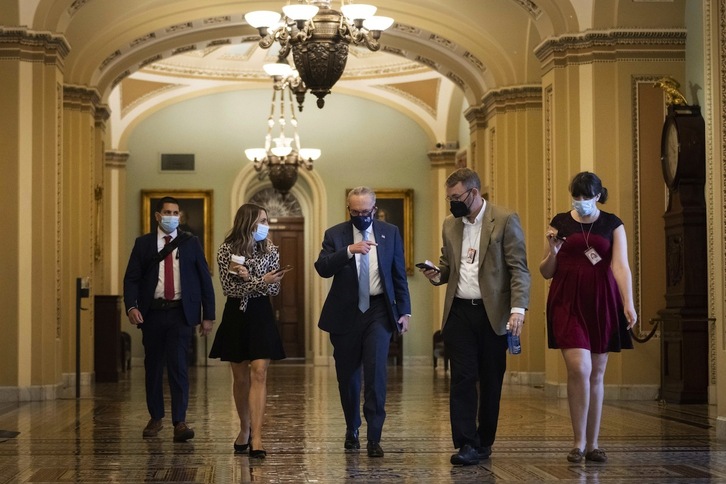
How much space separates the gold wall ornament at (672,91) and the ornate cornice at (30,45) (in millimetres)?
5970

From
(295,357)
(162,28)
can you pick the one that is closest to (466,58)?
(162,28)

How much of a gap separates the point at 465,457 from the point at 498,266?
103 cm

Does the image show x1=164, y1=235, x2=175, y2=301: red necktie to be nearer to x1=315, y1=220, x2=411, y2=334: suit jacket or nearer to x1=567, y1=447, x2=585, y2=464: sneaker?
x1=315, y1=220, x2=411, y2=334: suit jacket

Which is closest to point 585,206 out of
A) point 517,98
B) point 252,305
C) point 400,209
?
point 252,305

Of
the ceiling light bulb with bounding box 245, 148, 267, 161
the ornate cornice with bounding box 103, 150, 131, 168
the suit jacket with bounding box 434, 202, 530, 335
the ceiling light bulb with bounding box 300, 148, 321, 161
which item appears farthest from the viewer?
the ornate cornice with bounding box 103, 150, 131, 168

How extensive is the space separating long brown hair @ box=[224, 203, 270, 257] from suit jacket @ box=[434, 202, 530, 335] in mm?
1108

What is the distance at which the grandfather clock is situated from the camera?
10625 mm

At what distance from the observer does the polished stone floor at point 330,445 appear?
587 centimetres

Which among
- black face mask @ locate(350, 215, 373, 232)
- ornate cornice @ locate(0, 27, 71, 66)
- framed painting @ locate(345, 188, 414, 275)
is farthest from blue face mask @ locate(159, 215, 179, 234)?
framed painting @ locate(345, 188, 414, 275)

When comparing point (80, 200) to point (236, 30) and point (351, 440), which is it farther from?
point (351, 440)

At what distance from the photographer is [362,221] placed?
261 inches

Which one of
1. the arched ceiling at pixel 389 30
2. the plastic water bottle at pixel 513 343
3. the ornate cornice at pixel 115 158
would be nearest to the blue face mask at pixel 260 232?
the plastic water bottle at pixel 513 343

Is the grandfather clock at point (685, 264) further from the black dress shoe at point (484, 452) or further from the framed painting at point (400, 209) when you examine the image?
the framed painting at point (400, 209)

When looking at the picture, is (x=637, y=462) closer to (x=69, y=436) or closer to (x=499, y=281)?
(x=499, y=281)
